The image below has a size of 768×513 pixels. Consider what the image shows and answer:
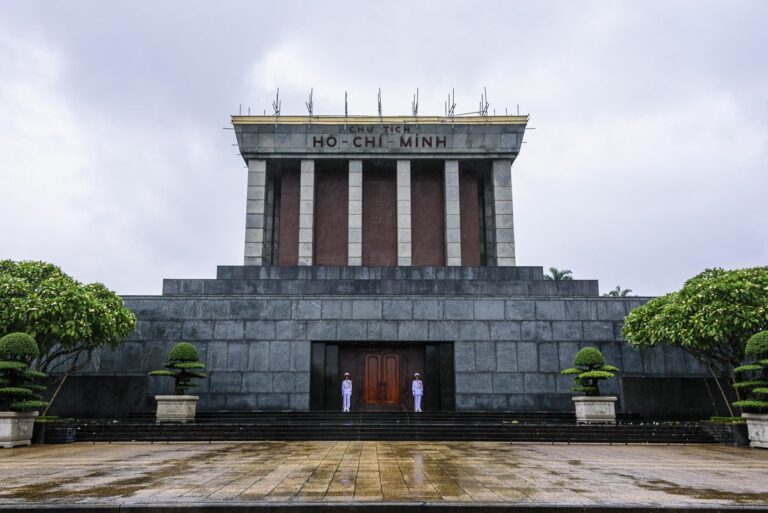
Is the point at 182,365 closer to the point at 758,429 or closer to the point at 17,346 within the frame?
the point at 17,346

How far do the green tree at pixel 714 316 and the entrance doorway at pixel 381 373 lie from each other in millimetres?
7270

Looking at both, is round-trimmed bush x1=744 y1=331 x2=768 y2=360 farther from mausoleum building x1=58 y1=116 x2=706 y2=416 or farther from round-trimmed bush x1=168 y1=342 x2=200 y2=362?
round-trimmed bush x1=168 y1=342 x2=200 y2=362

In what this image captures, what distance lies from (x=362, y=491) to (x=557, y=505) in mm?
2517

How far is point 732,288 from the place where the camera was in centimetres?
1791

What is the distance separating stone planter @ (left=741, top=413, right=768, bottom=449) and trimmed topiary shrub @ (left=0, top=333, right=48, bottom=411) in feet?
62.4

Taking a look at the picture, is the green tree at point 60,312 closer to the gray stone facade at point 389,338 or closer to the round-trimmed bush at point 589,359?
the gray stone facade at point 389,338

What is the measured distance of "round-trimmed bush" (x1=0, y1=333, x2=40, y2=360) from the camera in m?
16.0

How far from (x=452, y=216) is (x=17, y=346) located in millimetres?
21314

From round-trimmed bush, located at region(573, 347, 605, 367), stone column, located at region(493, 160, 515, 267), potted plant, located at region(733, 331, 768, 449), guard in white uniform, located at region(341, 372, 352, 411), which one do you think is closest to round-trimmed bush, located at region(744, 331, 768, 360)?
potted plant, located at region(733, 331, 768, 449)

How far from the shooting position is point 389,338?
75.9 feet

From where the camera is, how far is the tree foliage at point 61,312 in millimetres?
17734

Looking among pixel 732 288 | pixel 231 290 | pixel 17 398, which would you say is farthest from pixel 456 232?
pixel 17 398

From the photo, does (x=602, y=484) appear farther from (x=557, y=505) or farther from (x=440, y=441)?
(x=440, y=441)

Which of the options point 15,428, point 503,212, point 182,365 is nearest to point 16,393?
point 15,428
